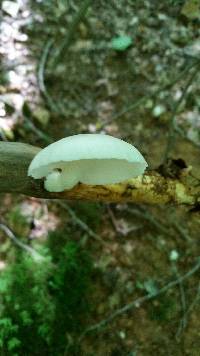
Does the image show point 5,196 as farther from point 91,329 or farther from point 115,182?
point 115,182

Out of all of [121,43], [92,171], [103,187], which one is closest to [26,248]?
[103,187]

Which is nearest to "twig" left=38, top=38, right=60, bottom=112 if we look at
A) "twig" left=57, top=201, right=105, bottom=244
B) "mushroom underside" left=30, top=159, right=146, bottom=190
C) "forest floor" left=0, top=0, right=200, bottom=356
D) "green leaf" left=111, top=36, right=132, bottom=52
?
"forest floor" left=0, top=0, right=200, bottom=356

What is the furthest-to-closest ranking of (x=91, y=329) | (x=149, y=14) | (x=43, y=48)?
(x=149, y=14), (x=43, y=48), (x=91, y=329)

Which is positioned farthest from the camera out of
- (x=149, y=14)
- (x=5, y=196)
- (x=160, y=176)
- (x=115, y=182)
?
(x=149, y=14)

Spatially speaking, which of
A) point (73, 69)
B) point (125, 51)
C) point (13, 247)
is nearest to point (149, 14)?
point (125, 51)

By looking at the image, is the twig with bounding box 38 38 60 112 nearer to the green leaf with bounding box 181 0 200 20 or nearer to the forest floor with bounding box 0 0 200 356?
the forest floor with bounding box 0 0 200 356

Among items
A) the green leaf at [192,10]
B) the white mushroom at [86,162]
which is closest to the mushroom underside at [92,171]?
the white mushroom at [86,162]

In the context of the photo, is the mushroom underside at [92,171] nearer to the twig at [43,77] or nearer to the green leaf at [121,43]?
the twig at [43,77]
